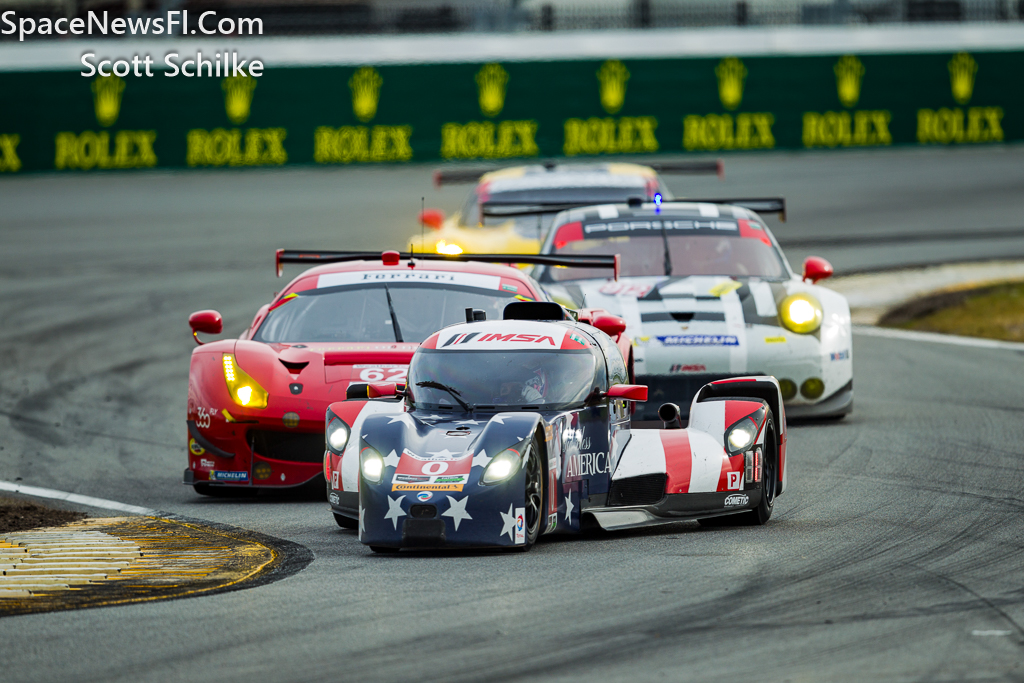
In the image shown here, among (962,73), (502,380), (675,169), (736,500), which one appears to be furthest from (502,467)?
(962,73)

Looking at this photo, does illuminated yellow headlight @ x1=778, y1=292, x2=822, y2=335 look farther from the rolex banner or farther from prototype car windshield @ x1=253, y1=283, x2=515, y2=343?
the rolex banner

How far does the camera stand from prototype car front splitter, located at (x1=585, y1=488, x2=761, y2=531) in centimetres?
734

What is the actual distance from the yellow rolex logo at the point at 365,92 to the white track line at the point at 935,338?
15661 mm

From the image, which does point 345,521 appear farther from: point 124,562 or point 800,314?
point 800,314

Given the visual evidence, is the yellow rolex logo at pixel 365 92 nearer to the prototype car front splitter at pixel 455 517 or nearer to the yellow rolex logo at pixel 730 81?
the yellow rolex logo at pixel 730 81

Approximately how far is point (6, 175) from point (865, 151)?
54.6ft

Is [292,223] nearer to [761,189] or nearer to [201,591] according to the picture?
[761,189]

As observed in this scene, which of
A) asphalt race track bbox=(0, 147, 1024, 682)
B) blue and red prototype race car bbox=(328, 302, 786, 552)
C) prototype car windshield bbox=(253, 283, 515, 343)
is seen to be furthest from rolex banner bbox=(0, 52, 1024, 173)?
blue and red prototype race car bbox=(328, 302, 786, 552)

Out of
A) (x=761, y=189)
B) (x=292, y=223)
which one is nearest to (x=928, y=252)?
(x=761, y=189)

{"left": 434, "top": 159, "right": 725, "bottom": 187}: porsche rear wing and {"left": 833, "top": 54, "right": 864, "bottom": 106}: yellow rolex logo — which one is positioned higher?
{"left": 833, "top": 54, "right": 864, "bottom": 106}: yellow rolex logo

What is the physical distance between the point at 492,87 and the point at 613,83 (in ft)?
7.76

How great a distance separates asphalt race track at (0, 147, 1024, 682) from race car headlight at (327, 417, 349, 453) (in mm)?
423

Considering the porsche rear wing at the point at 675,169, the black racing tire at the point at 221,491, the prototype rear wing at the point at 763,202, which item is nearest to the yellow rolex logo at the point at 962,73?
the porsche rear wing at the point at 675,169

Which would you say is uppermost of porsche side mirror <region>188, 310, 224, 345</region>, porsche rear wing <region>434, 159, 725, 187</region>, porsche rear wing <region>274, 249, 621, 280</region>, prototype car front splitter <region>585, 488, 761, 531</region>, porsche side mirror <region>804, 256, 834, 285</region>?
porsche rear wing <region>434, 159, 725, 187</region>
